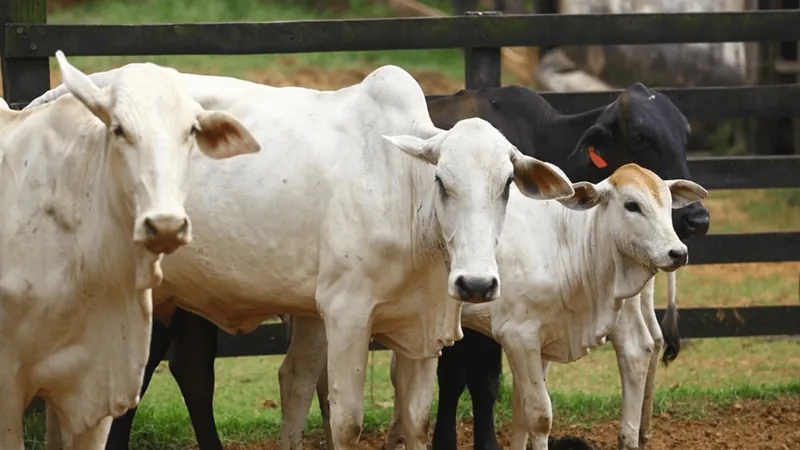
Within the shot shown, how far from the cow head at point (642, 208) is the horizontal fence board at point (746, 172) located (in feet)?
5.33

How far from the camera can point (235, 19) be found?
18.0 meters

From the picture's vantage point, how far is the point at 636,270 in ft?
20.7

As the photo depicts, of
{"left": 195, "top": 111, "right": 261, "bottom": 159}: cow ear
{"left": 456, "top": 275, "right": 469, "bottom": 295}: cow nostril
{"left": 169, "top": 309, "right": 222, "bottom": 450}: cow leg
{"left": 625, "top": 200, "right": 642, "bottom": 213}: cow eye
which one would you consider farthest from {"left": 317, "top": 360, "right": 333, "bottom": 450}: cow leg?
{"left": 195, "top": 111, "right": 261, "bottom": 159}: cow ear

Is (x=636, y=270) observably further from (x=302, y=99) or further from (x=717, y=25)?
(x=717, y=25)

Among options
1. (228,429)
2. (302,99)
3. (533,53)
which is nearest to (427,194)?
(302,99)

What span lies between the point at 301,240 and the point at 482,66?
232 centimetres

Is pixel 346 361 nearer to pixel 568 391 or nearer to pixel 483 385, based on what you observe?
pixel 483 385

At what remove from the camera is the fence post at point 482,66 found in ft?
25.7

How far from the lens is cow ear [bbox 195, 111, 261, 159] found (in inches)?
178

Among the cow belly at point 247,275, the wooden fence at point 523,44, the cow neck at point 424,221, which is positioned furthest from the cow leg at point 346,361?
the wooden fence at point 523,44

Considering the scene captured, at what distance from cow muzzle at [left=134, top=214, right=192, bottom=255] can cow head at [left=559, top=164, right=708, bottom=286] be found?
251 cm

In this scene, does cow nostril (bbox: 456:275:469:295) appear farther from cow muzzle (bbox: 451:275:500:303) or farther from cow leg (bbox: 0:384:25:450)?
cow leg (bbox: 0:384:25:450)

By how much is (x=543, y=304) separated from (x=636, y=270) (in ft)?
1.38

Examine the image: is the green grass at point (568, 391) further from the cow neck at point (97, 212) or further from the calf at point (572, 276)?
the cow neck at point (97, 212)
